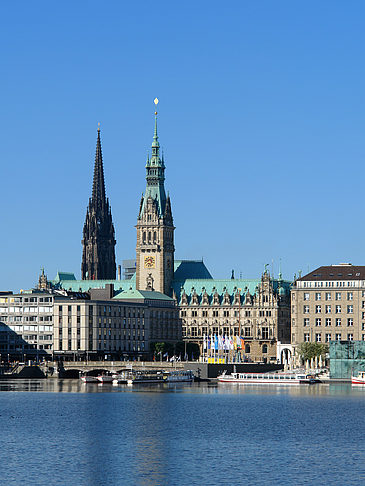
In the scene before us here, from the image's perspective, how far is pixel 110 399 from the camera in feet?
629

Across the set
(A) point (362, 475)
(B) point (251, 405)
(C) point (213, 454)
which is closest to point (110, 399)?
(B) point (251, 405)

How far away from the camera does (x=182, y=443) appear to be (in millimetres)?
121625

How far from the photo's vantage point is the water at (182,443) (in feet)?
331

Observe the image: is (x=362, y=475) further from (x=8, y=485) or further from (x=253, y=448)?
(x=8, y=485)

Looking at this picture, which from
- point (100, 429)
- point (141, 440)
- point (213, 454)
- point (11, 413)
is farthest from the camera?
point (11, 413)

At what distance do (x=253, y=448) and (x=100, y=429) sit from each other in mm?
23859

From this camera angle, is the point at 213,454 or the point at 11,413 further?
the point at 11,413

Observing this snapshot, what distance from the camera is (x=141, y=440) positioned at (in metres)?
124

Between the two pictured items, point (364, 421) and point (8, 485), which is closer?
point (8, 485)

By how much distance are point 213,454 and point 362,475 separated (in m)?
16.6

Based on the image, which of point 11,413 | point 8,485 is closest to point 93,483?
point 8,485

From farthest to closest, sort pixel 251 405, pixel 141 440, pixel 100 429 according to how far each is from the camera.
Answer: pixel 251 405, pixel 100 429, pixel 141 440

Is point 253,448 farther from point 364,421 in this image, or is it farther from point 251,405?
point 251,405

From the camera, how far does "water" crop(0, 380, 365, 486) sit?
10088 centimetres
